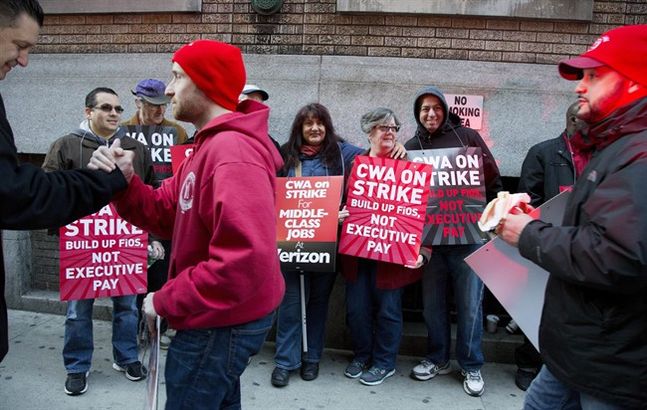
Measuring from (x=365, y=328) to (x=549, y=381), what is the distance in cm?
A: 211

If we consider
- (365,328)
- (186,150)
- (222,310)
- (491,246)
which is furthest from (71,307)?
(491,246)

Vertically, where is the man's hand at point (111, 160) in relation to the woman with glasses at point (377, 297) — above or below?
above

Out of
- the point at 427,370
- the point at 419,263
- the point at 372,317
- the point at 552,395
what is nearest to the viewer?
the point at 552,395

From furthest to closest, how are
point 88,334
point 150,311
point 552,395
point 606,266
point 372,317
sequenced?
point 372,317 < point 88,334 < point 552,395 < point 150,311 < point 606,266

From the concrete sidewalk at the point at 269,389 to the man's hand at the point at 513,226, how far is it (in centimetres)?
208

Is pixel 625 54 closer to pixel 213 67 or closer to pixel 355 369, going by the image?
pixel 213 67

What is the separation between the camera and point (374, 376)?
13.9ft

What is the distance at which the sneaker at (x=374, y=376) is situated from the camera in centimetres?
421

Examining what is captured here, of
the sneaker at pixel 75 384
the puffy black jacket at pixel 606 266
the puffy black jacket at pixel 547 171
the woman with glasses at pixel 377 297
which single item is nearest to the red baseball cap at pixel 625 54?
the puffy black jacket at pixel 606 266

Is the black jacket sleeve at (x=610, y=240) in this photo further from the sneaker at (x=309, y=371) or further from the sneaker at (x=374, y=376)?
the sneaker at (x=309, y=371)

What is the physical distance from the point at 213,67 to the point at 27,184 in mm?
782

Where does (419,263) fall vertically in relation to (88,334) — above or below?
above

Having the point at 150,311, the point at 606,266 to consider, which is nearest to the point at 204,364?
the point at 150,311

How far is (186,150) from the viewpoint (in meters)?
4.34
